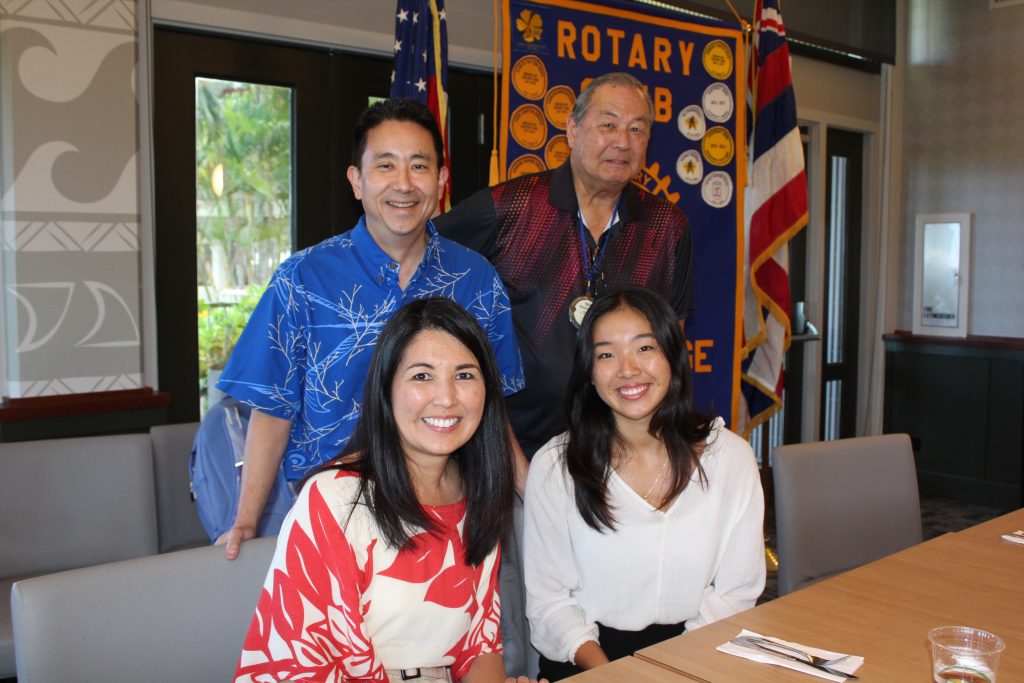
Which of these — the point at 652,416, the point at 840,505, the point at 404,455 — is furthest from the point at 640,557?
the point at 840,505

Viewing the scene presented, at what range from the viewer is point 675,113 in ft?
12.9

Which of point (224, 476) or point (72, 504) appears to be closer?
point (224, 476)

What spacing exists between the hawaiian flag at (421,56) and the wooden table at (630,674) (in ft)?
7.17

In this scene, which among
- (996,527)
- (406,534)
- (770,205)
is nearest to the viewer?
(406,534)

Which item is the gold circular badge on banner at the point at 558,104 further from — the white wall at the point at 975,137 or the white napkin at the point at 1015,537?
A: the white wall at the point at 975,137

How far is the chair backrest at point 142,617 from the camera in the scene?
4.45 feet

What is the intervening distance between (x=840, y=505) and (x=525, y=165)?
5.60 feet

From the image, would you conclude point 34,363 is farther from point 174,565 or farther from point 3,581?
point 174,565

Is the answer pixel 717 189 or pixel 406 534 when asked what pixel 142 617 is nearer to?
pixel 406 534

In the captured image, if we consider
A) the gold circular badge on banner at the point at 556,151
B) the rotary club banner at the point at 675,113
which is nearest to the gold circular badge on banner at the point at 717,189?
the rotary club banner at the point at 675,113

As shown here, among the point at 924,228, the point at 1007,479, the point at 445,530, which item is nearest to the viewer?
the point at 445,530

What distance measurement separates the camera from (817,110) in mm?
5855

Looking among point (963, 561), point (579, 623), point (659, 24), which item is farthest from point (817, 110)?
point (579, 623)

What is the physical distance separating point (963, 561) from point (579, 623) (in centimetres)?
87
